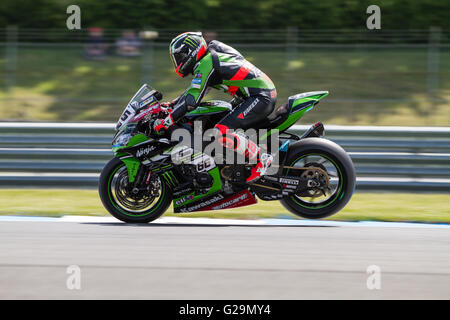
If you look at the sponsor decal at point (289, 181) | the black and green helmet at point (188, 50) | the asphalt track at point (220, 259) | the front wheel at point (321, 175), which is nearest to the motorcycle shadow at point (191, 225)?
the asphalt track at point (220, 259)

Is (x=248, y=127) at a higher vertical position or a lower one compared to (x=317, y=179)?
higher

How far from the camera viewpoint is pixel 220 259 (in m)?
5.52

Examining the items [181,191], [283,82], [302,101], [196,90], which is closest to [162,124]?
[196,90]

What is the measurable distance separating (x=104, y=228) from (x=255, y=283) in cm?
222

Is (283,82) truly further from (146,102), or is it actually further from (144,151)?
(144,151)

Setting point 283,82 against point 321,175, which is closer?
point 321,175

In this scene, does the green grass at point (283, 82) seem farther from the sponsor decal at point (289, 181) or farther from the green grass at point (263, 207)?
the sponsor decal at point (289, 181)

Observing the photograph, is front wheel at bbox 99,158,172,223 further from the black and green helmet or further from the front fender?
the black and green helmet

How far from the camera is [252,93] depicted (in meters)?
6.91

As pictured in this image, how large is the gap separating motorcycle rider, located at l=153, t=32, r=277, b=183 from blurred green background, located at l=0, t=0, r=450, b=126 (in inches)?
198

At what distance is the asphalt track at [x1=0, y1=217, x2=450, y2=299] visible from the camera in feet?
15.6

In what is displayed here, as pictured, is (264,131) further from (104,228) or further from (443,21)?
(443,21)

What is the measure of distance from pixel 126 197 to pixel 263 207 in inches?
65.8
